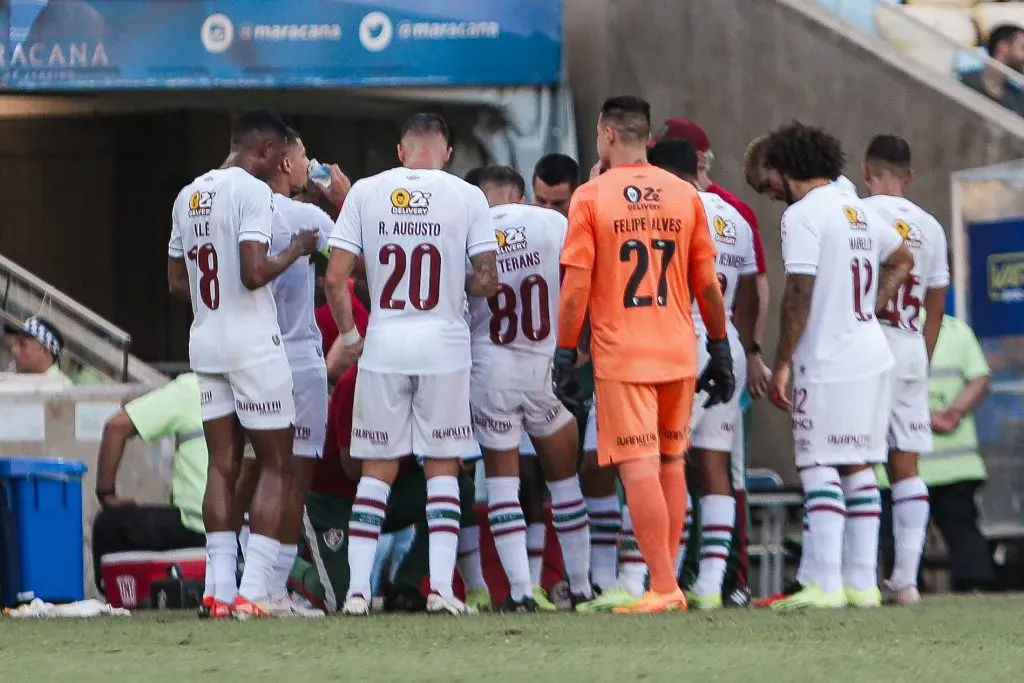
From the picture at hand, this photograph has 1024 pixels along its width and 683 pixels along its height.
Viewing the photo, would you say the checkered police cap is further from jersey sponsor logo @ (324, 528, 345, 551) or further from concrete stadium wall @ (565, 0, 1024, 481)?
concrete stadium wall @ (565, 0, 1024, 481)

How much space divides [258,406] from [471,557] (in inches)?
57.0

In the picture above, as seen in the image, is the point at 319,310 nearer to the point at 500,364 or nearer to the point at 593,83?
the point at 500,364

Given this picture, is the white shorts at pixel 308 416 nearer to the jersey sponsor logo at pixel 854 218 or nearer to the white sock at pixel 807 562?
the white sock at pixel 807 562

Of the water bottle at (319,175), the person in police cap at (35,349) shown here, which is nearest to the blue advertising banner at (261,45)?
the person in police cap at (35,349)

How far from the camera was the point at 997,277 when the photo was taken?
11531 mm

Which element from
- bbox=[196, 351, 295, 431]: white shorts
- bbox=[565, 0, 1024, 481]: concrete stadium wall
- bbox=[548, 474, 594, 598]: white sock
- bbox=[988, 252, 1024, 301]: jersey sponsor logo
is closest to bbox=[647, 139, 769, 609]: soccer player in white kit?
bbox=[548, 474, 594, 598]: white sock

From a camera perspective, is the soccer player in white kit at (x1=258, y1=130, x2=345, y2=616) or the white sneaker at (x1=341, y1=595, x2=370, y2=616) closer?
the white sneaker at (x1=341, y1=595, x2=370, y2=616)

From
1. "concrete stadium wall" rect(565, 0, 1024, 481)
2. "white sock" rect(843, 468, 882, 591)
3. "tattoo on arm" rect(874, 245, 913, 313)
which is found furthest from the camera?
"concrete stadium wall" rect(565, 0, 1024, 481)

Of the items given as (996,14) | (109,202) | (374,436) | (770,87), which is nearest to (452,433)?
(374,436)

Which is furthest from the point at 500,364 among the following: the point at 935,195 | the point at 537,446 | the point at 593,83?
the point at 593,83

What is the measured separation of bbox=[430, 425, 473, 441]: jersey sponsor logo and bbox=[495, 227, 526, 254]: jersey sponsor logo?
934 millimetres

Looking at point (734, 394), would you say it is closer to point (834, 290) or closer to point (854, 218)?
point (834, 290)

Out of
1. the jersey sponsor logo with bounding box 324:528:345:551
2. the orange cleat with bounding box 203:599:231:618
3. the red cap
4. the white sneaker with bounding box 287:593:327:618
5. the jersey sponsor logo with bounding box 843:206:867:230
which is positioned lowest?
the white sneaker with bounding box 287:593:327:618

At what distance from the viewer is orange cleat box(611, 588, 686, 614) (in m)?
8.09
